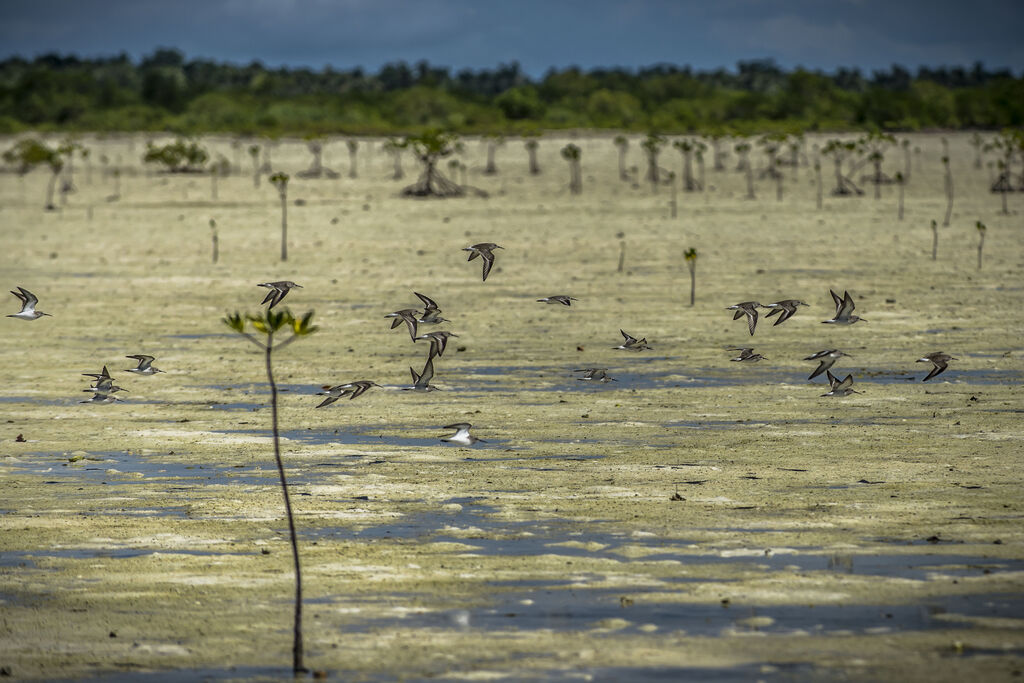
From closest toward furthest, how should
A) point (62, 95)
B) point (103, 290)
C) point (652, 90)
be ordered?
1. point (103, 290)
2. point (62, 95)
3. point (652, 90)

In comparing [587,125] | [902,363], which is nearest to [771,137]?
[587,125]

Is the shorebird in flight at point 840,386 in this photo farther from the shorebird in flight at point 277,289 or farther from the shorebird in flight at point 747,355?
the shorebird in flight at point 277,289

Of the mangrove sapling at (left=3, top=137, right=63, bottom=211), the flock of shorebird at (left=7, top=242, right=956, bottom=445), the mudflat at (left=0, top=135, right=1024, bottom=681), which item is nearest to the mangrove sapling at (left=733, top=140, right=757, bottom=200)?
the mudflat at (left=0, top=135, right=1024, bottom=681)

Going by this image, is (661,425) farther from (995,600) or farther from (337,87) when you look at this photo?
(337,87)

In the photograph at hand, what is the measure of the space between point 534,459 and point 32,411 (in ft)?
17.7

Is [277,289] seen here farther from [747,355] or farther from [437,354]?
[747,355]

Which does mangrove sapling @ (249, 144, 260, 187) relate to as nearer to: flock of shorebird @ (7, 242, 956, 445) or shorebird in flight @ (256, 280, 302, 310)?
flock of shorebird @ (7, 242, 956, 445)

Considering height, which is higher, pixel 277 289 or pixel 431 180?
pixel 431 180

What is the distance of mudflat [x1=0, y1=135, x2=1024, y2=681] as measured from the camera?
7.32 meters

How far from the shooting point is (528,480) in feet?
34.9

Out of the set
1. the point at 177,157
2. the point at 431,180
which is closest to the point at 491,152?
the point at 431,180

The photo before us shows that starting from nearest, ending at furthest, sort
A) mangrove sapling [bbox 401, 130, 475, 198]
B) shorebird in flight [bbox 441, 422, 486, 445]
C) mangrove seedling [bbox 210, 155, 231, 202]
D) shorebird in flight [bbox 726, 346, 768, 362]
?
shorebird in flight [bbox 441, 422, 486, 445], shorebird in flight [bbox 726, 346, 768, 362], mangrove sapling [bbox 401, 130, 475, 198], mangrove seedling [bbox 210, 155, 231, 202]

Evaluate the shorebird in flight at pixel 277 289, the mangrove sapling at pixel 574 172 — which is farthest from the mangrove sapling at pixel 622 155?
the shorebird in flight at pixel 277 289

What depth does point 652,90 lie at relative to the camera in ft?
350
